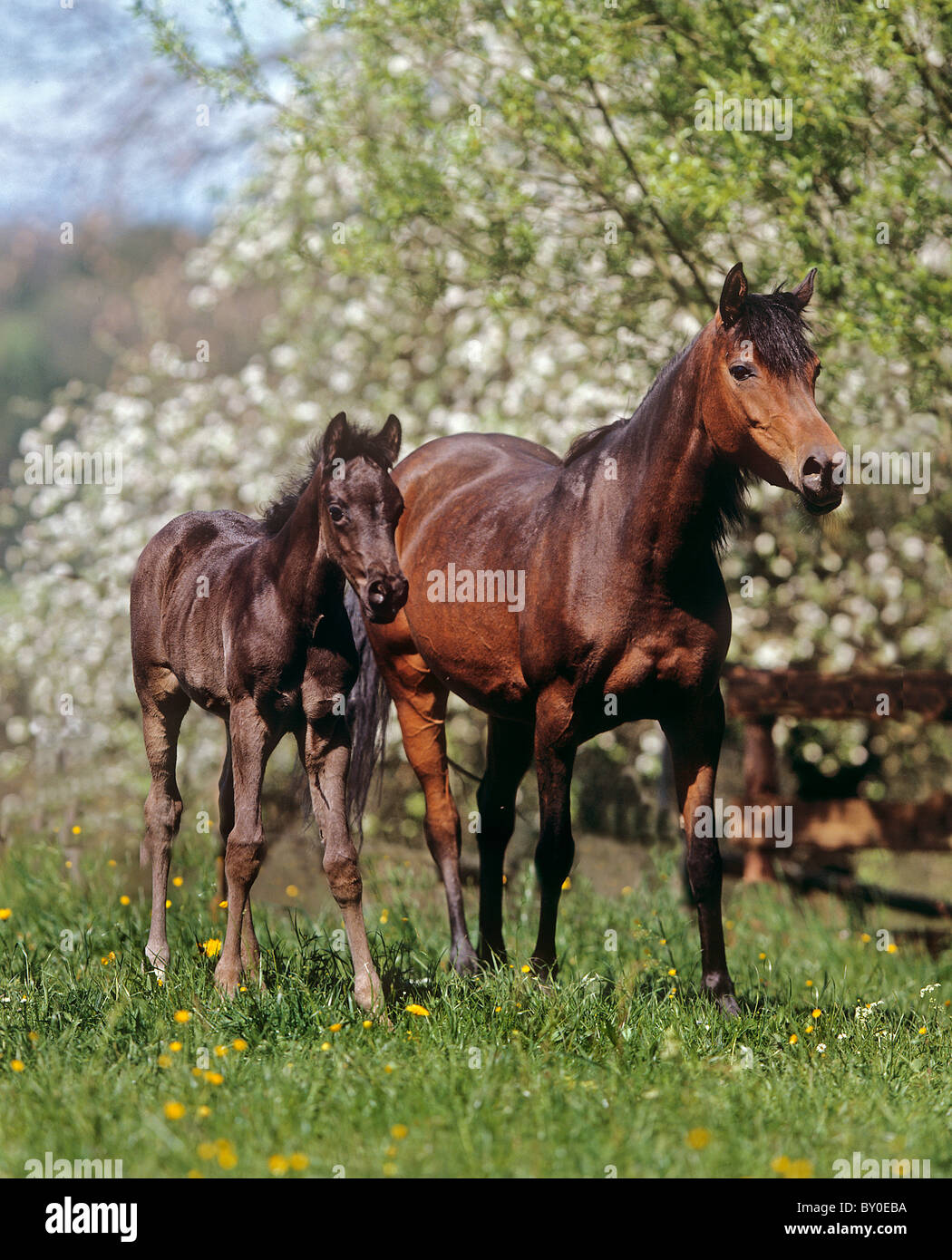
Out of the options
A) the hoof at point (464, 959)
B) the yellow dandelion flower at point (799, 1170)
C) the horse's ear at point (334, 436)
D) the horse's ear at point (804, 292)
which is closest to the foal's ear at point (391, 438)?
the horse's ear at point (334, 436)

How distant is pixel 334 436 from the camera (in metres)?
4.24

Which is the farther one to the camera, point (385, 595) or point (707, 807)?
point (707, 807)

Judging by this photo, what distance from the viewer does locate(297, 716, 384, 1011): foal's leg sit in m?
4.44

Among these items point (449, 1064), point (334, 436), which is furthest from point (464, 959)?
point (334, 436)

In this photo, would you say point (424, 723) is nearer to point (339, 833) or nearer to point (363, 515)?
point (339, 833)

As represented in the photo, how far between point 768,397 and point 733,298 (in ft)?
1.18

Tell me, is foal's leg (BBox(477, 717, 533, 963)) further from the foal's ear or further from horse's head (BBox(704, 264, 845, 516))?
horse's head (BBox(704, 264, 845, 516))

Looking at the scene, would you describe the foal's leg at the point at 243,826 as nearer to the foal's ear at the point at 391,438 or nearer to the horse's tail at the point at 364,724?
the foal's ear at the point at 391,438

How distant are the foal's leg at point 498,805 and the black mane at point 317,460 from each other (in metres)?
1.57

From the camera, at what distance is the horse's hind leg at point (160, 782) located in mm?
4934

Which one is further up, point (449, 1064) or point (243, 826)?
point (243, 826)

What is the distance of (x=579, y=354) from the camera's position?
9266 millimetres

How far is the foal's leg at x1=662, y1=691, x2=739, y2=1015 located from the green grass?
0.61 feet
